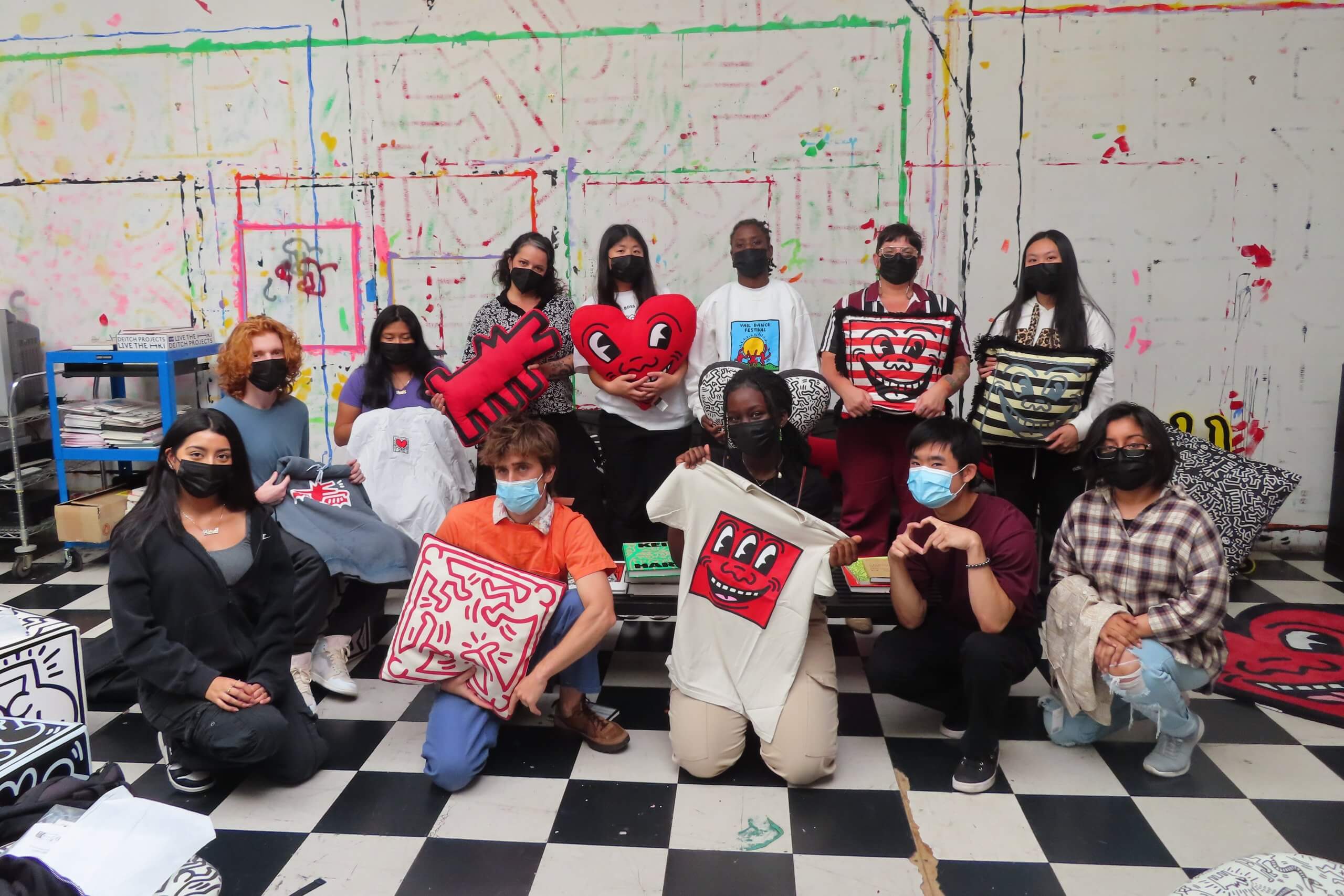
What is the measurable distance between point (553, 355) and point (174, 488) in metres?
1.43

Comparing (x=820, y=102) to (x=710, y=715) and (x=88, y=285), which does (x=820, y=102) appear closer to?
(x=710, y=715)

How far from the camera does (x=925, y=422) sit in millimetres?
2738

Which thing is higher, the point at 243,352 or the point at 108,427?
the point at 243,352

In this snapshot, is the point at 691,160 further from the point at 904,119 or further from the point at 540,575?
the point at 540,575

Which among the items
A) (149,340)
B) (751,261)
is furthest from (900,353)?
(149,340)

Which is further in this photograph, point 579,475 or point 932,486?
point 579,475

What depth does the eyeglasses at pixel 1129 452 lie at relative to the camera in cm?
265

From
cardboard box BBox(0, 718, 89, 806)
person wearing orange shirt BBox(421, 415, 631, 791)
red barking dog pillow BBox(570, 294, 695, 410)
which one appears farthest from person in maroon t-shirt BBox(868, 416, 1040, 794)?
cardboard box BBox(0, 718, 89, 806)

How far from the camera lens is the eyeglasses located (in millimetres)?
2648

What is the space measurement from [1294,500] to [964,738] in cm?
304

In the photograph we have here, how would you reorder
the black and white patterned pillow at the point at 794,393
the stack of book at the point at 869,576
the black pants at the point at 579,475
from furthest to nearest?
1. the black pants at the point at 579,475
2. the black and white patterned pillow at the point at 794,393
3. the stack of book at the point at 869,576

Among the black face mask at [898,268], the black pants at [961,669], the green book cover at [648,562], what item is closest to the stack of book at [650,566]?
the green book cover at [648,562]

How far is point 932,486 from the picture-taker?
2.67m

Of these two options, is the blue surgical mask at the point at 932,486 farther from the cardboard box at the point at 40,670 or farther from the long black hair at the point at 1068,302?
the cardboard box at the point at 40,670
